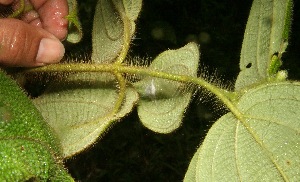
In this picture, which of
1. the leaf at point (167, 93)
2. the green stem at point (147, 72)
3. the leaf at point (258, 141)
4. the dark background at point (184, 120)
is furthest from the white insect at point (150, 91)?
the dark background at point (184, 120)

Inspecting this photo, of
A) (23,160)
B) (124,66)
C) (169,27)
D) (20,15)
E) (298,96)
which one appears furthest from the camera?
(169,27)

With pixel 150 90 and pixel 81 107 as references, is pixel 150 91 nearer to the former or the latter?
pixel 150 90

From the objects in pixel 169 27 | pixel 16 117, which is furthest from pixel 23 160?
pixel 169 27

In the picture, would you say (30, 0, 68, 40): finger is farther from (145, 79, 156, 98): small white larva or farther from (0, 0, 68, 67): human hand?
(145, 79, 156, 98): small white larva

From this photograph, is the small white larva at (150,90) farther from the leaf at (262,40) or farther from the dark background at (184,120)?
the dark background at (184,120)

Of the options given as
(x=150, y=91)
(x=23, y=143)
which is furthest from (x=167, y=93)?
(x=23, y=143)

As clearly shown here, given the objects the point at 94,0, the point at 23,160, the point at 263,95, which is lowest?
the point at 94,0

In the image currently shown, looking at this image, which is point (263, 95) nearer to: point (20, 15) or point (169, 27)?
point (20, 15)
